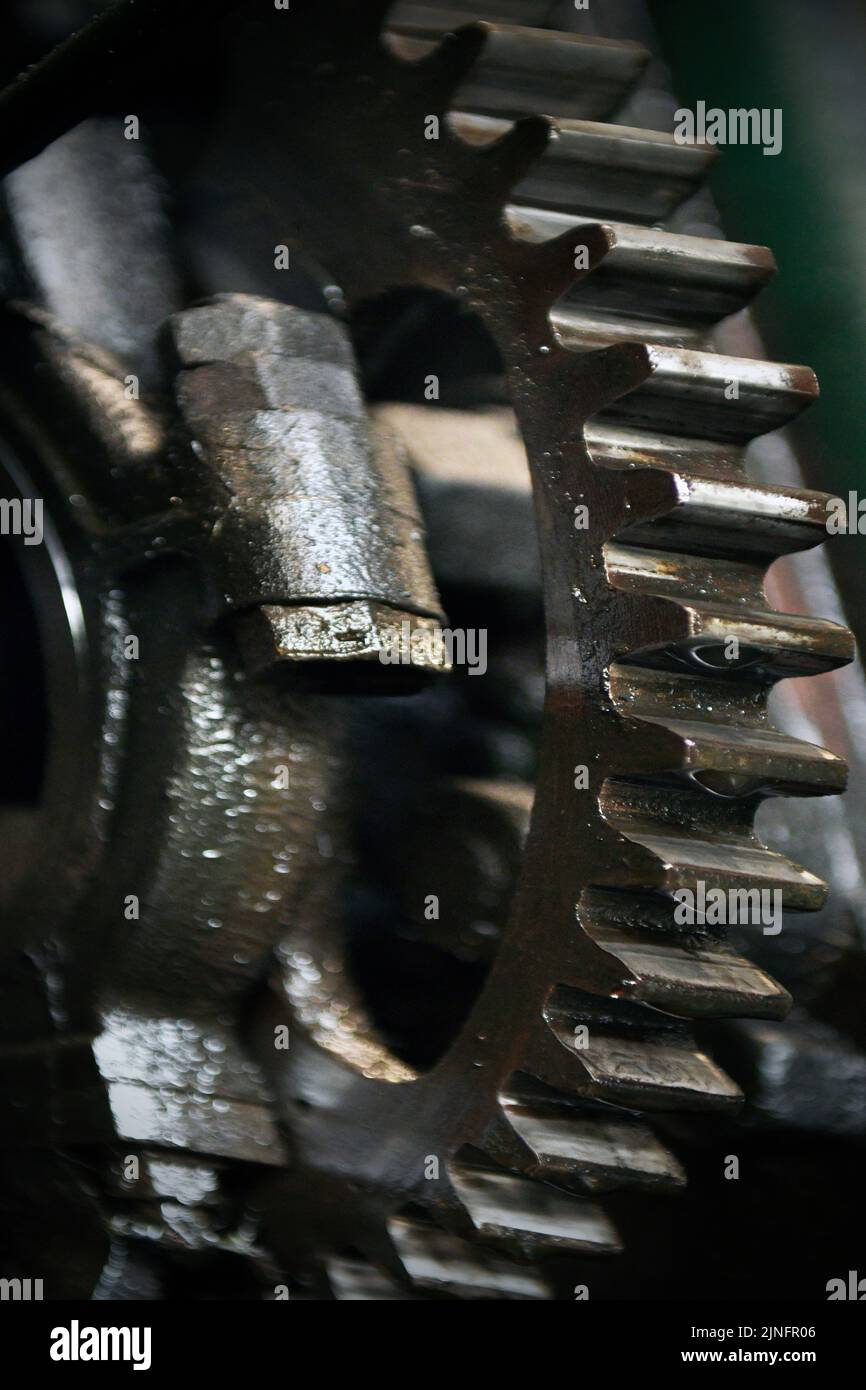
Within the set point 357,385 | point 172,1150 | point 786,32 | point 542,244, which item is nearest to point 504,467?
point 357,385

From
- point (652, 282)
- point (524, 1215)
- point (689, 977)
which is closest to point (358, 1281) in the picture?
point (524, 1215)

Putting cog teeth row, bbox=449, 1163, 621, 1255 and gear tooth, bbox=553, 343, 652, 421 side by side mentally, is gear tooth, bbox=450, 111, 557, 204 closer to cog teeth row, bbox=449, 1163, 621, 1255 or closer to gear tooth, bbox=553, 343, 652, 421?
gear tooth, bbox=553, 343, 652, 421

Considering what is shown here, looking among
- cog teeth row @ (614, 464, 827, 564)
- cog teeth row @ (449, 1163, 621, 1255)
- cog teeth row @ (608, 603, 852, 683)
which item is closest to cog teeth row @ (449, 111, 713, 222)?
cog teeth row @ (614, 464, 827, 564)

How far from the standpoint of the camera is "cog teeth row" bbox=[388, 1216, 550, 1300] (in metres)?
1.22

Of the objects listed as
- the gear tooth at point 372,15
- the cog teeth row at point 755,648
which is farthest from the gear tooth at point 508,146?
the cog teeth row at point 755,648

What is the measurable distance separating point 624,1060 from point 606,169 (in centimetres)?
61

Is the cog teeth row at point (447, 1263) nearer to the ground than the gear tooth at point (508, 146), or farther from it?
nearer to the ground

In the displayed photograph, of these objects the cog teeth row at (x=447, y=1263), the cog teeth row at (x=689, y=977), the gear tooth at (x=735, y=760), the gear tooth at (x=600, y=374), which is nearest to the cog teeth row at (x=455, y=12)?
the gear tooth at (x=600, y=374)

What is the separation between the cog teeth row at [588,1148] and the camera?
3.49 ft

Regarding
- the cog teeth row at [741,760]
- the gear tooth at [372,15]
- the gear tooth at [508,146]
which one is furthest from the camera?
the gear tooth at [372,15]

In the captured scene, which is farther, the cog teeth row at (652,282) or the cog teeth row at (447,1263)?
the cog teeth row at (447,1263)

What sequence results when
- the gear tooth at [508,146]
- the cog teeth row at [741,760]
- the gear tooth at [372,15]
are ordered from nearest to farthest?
1. the cog teeth row at [741,760]
2. the gear tooth at [508,146]
3. the gear tooth at [372,15]

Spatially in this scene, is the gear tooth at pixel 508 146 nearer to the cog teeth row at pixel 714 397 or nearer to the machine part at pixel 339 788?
the machine part at pixel 339 788

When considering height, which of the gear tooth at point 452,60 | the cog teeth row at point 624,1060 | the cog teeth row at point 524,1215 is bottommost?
the cog teeth row at point 524,1215
